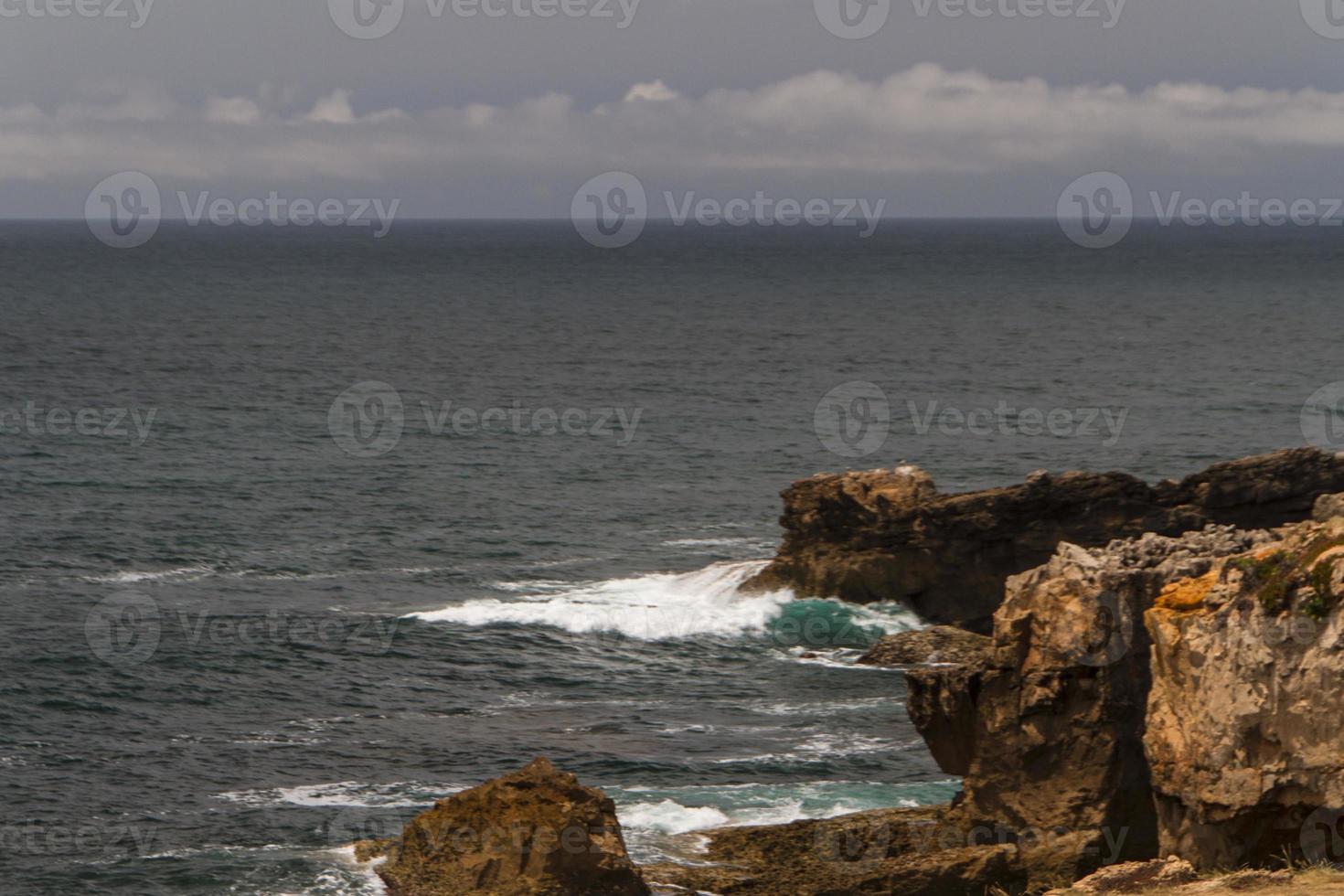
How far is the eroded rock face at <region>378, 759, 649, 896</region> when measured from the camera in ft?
96.5

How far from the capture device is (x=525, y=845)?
97.3ft

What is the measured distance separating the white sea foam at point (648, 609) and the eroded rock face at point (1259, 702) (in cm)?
3137

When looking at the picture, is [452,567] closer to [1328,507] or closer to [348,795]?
[348,795]

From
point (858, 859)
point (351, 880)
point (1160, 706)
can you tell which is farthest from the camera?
point (351, 880)

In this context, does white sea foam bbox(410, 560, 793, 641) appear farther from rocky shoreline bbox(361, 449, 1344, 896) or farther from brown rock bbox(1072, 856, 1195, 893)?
brown rock bbox(1072, 856, 1195, 893)

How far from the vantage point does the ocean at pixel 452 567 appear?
39.4 metres

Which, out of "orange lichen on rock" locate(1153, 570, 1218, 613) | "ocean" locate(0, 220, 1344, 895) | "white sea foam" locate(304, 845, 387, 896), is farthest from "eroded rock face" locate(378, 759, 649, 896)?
"orange lichen on rock" locate(1153, 570, 1218, 613)

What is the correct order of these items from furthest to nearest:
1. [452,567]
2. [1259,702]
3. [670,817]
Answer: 1. [452,567]
2. [670,817]
3. [1259,702]

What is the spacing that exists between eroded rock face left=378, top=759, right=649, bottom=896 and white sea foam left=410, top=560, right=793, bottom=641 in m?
24.4

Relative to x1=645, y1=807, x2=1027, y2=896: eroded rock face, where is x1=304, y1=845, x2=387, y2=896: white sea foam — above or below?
below

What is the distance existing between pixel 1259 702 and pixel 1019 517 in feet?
101

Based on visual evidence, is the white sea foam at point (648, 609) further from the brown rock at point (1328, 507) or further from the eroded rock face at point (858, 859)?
the eroded rock face at point (858, 859)

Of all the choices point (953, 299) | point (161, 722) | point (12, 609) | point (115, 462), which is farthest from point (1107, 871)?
point (953, 299)

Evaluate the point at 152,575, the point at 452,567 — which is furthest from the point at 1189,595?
the point at 152,575
